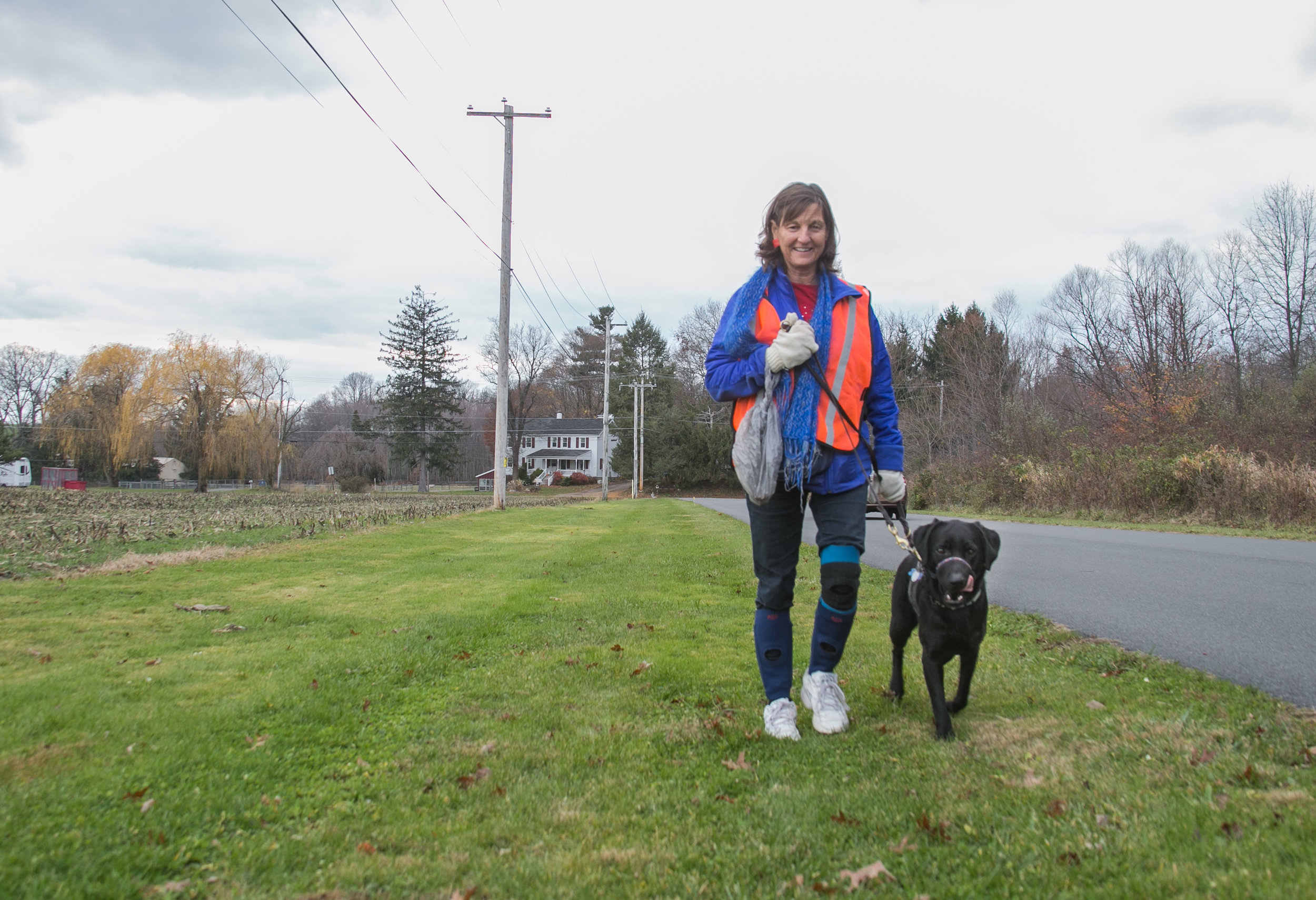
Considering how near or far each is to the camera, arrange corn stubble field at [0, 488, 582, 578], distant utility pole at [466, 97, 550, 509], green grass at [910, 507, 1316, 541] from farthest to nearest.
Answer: distant utility pole at [466, 97, 550, 509], green grass at [910, 507, 1316, 541], corn stubble field at [0, 488, 582, 578]

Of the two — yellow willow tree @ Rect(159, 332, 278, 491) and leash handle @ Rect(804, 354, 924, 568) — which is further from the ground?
yellow willow tree @ Rect(159, 332, 278, 491)

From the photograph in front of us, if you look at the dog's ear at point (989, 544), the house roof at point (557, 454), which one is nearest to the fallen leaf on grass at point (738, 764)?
the dog's ear at point (989, 544)

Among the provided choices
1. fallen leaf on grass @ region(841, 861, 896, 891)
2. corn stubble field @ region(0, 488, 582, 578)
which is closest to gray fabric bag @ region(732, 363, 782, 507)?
fallen leaf on grass @ region(841, 861, 896, 891)

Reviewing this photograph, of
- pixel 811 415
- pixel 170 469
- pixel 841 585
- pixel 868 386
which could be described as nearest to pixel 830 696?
pixel 841 585

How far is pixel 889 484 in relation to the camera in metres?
3.13

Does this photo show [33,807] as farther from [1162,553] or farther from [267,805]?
[1162,553]

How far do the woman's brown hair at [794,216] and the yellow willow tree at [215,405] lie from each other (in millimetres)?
42362

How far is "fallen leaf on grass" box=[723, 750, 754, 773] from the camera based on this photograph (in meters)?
2.74

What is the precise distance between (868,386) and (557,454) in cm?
7835

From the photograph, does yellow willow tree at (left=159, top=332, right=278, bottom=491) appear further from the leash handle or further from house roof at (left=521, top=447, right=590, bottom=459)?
the leash handle

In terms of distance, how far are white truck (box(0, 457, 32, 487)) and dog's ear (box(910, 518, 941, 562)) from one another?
2494 inches

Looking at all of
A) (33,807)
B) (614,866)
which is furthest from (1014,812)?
(33,807)

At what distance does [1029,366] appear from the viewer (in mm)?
42906

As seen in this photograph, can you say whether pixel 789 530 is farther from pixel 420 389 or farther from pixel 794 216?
pixel 420 389
